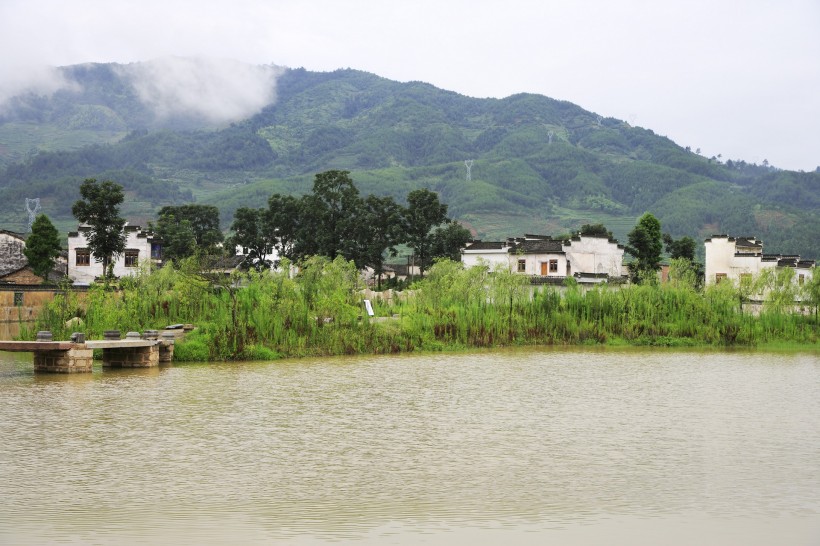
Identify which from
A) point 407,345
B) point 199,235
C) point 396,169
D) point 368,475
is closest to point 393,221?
point 199,235

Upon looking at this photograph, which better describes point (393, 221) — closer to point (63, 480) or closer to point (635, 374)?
point (635, 374)

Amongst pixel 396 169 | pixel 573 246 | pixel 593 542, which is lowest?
pixel 593 542

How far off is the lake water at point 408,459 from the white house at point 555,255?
33.7m

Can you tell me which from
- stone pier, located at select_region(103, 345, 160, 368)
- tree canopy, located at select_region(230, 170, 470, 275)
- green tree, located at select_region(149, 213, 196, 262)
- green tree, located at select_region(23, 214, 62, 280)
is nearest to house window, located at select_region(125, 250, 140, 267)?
green tree, located at select_region(149, 213, 196, 262)

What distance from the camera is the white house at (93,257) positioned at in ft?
209

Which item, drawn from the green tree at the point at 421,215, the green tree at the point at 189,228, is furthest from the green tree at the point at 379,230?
the green tree at the point at 189,228

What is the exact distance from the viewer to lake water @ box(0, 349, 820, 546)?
1066 cm

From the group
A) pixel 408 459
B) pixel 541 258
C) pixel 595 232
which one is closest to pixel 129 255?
pixel 541 258

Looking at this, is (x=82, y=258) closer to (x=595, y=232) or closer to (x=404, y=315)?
(x=595, y=232)

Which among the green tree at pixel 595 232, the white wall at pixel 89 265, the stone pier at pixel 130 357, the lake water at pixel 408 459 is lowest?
the lake water at pixel 408 459

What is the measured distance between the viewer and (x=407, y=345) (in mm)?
32625

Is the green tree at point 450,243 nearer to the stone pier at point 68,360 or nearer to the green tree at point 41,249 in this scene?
the green tree at point 41,249

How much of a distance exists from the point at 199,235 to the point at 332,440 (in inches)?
2541

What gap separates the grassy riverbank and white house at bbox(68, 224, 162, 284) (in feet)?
101
